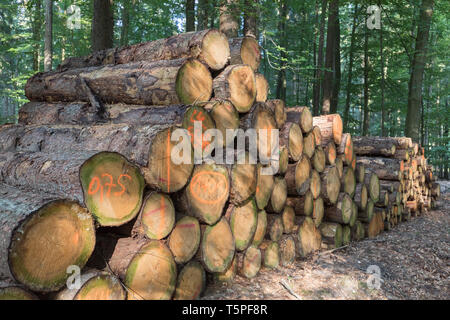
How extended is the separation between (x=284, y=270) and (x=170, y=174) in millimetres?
1951

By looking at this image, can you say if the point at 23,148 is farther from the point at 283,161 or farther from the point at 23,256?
the point at 283,161

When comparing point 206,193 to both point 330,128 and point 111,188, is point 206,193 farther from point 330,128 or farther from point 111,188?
point 330,128

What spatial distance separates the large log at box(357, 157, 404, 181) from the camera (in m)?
6.50

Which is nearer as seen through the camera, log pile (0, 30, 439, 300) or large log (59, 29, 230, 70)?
log pile (0, 30, 439, 300)

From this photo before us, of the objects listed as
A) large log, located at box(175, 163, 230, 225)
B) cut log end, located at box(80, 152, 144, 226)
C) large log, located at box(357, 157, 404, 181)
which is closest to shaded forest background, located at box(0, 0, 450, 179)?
large log, located at box(357, 157, 404, 181)

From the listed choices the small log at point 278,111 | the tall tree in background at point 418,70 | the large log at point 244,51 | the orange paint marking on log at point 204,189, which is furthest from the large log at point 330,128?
the tall tree in background at point 418,70

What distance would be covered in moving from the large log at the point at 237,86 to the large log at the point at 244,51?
29 cm

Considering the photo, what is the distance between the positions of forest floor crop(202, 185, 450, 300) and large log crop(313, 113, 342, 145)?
5.44 ft

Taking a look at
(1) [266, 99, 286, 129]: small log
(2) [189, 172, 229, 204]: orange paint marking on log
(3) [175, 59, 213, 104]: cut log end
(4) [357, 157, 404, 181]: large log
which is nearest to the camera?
(2) [189, 172, 229, 204]: orange paint marking on log

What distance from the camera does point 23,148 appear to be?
3490mm

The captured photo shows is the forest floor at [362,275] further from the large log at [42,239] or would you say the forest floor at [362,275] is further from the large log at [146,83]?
the large log at [146,83]

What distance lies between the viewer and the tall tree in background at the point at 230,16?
19.7 feet

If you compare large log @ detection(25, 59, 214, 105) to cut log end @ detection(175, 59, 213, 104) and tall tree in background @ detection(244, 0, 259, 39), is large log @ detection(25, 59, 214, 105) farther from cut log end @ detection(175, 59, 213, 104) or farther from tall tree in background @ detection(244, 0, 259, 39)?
tall tree in background @ detection(244, 0, 259, 39)
